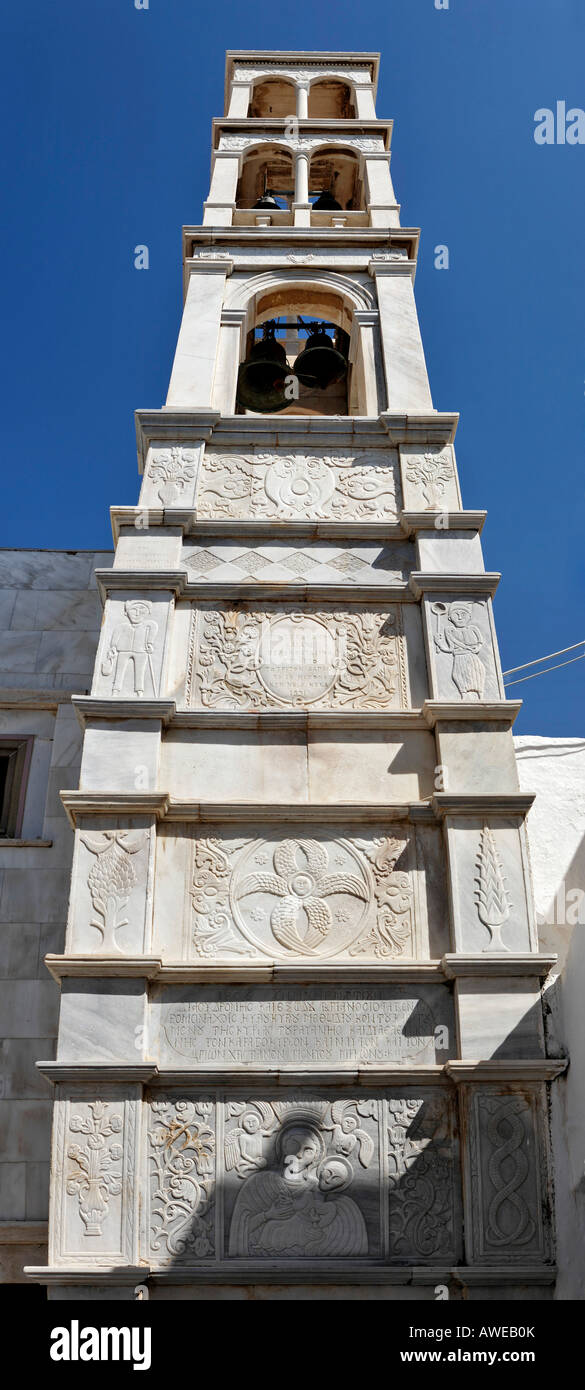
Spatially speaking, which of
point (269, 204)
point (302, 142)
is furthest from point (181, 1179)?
point (302, 142)

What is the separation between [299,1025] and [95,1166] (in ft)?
5.44

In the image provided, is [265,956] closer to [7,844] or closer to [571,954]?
[571,954]

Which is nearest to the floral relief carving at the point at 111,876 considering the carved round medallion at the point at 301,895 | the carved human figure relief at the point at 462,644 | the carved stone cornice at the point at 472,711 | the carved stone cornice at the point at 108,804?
the carved stone cornice at the point at 108,804

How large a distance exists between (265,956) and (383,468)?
535 cm

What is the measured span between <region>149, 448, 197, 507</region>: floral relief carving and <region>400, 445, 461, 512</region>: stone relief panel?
2.05 meters

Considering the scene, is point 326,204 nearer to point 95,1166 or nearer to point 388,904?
point 388,904

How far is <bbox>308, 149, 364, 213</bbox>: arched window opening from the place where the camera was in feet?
59.6

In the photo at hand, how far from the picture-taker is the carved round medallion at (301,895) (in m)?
9.65

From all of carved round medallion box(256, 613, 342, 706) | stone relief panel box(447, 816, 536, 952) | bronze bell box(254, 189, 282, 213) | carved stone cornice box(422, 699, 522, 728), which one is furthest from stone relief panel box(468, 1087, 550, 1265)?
bronze bell box(254, 189, 282, 213)

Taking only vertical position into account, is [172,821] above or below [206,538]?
below

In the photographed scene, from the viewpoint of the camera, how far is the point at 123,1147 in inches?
344

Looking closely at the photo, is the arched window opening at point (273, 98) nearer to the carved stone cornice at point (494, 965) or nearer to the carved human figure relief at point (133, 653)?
the carved human figure relief at point (133, 653)

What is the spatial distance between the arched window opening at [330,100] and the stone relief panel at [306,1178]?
15332 millimetres
